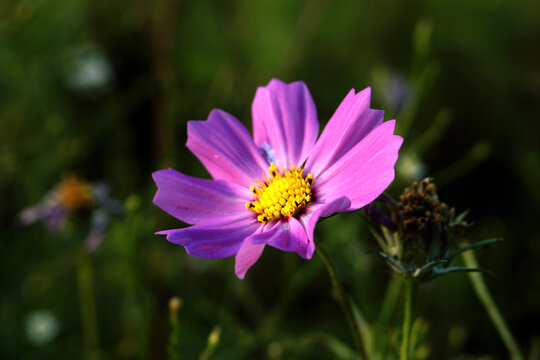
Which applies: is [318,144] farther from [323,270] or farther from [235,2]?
[235,2]

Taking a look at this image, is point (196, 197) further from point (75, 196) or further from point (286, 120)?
point (75, 196)

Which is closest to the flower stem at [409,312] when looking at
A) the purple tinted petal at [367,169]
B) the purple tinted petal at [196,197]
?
the purple tinted petal at [367,169]

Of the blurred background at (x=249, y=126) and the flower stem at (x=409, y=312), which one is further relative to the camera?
the blurred background at (x=249, y=126)

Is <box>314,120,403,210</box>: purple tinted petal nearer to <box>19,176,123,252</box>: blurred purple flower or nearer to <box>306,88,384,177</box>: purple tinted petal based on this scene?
<box>306,88,384,177</box>: purple tinted petal

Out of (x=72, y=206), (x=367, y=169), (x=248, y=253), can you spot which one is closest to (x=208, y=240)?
(x=248, y=253)

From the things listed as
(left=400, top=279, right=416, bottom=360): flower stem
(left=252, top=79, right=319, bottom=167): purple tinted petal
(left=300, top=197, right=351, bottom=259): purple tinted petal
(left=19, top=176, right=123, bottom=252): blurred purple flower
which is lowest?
(left=400, top=279, right=416, bottom=360): flower stem

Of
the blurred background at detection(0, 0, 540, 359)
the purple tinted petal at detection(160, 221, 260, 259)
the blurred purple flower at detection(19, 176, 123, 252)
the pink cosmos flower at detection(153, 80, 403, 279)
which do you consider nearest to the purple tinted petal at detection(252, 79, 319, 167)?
the pink cosmos flower at detection(153, 80, 403, 279)

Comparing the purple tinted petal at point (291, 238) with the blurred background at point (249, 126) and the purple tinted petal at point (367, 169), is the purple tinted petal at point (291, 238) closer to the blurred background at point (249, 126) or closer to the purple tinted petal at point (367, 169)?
Result: the purple tinted petal at point (367, 169)
